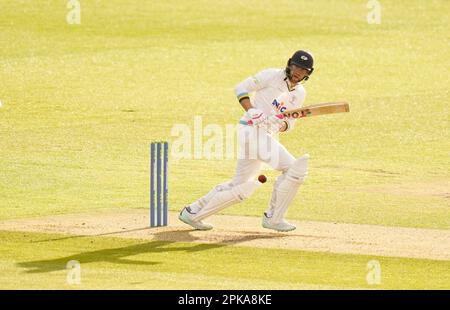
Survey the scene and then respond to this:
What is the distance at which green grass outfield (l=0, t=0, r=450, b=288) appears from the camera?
536 inches

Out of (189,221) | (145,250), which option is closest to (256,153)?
(189,221)

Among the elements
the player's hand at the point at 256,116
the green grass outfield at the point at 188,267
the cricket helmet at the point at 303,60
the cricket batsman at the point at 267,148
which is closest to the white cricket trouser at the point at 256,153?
the cricket batsman at the point at 267,148

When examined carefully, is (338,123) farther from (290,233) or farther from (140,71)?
(290,233)

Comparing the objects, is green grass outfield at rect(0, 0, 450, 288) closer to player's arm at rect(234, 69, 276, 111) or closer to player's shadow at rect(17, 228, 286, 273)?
player's shadow at rect(17, 228, 286, 273)

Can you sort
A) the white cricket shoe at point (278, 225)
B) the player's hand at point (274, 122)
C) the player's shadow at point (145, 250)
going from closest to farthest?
1. the player's shadow at point (145, 250)
2. the player's hand at point (274, 122)
3. the white cricket shoe at point (278, 225)

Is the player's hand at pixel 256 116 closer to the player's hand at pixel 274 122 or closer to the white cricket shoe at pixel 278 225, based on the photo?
the player's hand at pixel 274 122

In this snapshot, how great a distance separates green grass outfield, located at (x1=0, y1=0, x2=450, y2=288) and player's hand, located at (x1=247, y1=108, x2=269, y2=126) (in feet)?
5.24

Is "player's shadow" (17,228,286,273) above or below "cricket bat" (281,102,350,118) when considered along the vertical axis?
below

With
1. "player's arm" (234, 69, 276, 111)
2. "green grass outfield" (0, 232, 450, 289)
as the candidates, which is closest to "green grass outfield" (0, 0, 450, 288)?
"green grass outfield" (0, 232, 450, 289)

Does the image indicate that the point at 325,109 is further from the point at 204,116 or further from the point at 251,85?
the point at 204,116

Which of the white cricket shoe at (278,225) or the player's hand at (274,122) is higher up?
the player's hand at (274,122)

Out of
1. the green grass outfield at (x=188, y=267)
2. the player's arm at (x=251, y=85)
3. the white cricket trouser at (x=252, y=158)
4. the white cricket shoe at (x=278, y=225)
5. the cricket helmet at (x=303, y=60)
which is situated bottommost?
the green grass outfield at (x=188, y=267)

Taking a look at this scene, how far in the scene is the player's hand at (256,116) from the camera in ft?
47.8
